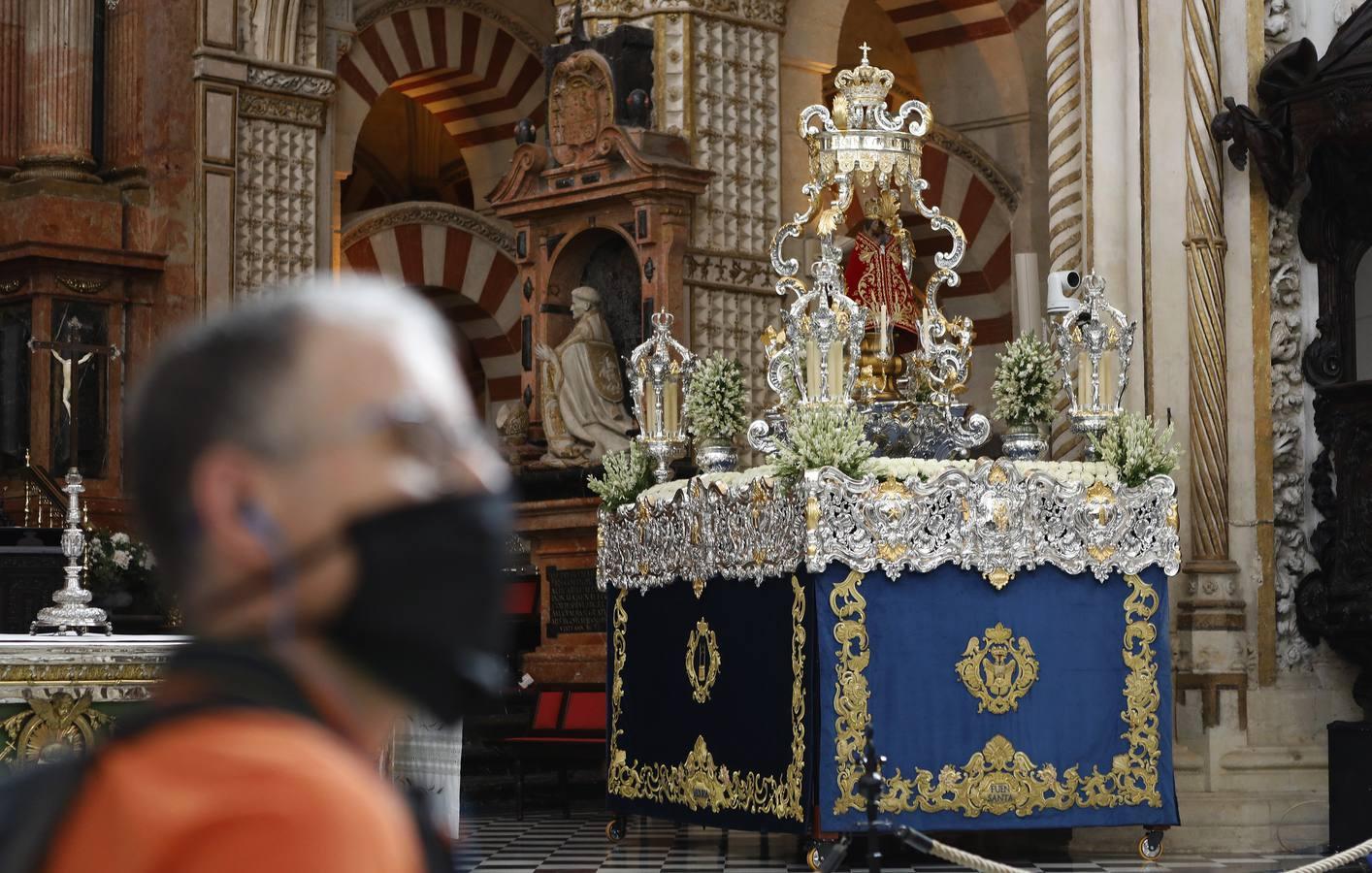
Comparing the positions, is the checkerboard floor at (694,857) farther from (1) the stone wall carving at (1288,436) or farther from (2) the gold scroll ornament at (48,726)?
(2) the gold scroll ornament at (48,726)

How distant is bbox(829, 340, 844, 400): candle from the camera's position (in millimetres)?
8930

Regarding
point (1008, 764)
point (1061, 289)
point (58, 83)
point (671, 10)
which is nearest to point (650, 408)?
point (1061, 289)

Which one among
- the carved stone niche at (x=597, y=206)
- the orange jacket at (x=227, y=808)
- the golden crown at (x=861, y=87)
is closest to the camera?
the orange jacket at (x=227, y=808)

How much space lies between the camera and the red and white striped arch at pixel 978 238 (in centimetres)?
1606

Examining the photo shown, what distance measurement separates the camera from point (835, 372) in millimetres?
8945

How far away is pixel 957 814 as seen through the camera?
8672 mm

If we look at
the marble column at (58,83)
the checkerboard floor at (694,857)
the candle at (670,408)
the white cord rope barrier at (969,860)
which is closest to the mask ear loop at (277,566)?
the white cord rope barrier at (969,860)

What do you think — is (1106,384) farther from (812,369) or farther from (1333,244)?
(1333,244)

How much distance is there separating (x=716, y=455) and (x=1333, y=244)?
3137mm

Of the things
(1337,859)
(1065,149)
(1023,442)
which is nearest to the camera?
(1337,859)

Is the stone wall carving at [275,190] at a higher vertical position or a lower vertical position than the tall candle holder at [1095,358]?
higher

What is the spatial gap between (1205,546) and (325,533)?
9521mm

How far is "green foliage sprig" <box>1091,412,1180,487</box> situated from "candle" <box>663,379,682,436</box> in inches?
84.7

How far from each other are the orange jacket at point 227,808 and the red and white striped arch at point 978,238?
1509cm
